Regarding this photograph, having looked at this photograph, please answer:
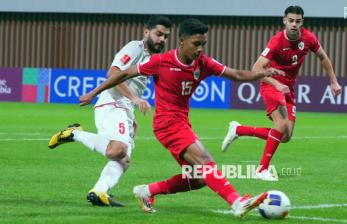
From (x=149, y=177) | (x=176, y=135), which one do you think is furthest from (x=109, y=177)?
(x=149, y=177)

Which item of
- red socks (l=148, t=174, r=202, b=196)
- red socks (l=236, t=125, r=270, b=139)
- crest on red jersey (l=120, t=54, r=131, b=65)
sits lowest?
red socks (l=236, t=125, r=270, b=139)

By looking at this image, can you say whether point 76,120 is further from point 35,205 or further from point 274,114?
point 35,205

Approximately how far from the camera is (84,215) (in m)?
9.44

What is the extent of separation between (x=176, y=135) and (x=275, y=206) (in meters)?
1.10

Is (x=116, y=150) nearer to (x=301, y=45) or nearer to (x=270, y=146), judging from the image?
(x=270, y=146)

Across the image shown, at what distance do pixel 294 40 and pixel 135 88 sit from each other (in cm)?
323

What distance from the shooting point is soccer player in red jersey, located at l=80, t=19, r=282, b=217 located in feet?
31.1

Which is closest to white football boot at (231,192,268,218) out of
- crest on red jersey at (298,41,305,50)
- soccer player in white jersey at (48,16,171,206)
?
soccer player in white jersey at (48,16,171,206)

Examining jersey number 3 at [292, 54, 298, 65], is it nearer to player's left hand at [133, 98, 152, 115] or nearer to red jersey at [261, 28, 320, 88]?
red jersey at [261, 28, 320, 88]

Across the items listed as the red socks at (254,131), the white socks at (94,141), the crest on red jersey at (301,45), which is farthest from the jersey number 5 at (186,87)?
the red socks at (254,131)

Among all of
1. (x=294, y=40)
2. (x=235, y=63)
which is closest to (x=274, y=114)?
(x=294, y=40)

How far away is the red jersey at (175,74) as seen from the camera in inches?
378

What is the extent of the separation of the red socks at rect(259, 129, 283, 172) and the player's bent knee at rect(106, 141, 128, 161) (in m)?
3.17

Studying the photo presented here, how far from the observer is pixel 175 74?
9602 millimetres
